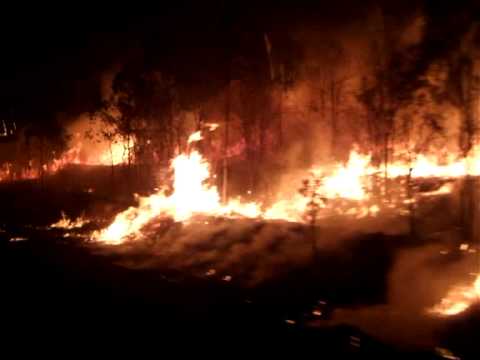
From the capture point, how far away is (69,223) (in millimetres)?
23969

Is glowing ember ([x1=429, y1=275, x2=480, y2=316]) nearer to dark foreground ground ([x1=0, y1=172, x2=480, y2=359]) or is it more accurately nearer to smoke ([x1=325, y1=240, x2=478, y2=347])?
smoke ([x1=325, y1=240, x2=478, y2=347])

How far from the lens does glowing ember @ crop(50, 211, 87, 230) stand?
23.3 meters

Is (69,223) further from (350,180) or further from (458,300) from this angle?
(458,300)

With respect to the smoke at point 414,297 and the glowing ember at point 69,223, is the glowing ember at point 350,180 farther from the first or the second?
the glowing ember at point 69,223

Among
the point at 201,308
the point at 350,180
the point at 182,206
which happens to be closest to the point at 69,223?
the point at 182,206

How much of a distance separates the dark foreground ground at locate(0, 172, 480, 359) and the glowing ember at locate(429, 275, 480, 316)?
13.9 inches

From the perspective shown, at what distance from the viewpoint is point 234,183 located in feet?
96.4

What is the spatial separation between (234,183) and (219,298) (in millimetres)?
18530

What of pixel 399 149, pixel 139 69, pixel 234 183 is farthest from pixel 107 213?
pixel 399 149

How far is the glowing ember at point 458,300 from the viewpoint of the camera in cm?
1099

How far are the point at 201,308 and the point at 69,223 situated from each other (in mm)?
15394

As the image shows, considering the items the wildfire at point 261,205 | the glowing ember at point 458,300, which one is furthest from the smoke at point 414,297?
the wildfire at point 261,205

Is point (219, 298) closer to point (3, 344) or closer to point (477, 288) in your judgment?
point (3, 344)

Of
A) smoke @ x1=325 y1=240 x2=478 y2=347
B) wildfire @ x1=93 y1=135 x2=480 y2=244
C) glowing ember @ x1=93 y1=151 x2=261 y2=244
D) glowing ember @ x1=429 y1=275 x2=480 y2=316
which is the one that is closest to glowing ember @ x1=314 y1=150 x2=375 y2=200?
wildfire @ x1=93 y1=135 x2=480 y2=244
